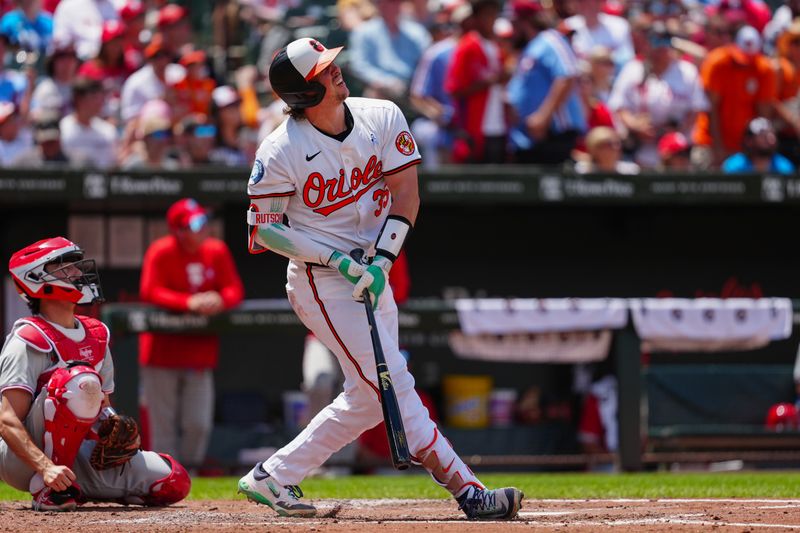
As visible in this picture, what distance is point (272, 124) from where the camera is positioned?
34.2 ft

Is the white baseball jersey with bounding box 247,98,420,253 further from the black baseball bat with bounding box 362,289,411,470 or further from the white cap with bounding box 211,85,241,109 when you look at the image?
the white cap with bounding box 211,85,241,109

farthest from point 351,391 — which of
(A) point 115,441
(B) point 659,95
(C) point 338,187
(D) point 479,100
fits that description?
(B) point 659,95

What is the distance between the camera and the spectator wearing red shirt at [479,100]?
10.3 metres

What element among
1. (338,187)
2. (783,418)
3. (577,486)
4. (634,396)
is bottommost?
(783,418)

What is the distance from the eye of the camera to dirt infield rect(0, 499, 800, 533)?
458cm

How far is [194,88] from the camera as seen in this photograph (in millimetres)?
10844

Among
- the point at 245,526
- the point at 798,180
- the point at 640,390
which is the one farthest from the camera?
the point at 798,180

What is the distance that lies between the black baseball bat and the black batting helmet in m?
0.75

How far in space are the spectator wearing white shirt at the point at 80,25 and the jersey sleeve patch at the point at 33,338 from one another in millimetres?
6745

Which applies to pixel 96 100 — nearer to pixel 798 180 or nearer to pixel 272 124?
pixel 272 124

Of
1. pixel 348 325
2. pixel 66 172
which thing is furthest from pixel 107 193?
pixel 348 325

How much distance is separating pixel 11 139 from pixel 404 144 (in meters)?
5.60

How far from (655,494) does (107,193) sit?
4723 mm

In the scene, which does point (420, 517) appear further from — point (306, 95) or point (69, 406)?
point (306, 95)
